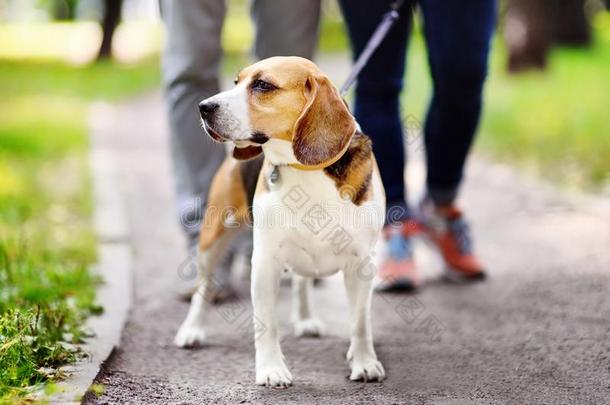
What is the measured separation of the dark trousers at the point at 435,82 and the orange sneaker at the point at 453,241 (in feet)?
0.35

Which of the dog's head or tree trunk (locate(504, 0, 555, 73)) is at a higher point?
tree trunk (locate(504, 0, 555, 73))

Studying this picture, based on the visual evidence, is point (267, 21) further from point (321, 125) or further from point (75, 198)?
point (75, 198)

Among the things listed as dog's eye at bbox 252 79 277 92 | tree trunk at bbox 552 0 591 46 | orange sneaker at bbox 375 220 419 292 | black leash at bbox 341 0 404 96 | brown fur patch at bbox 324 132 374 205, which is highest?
tree trunk at bbox 552 0 591 46

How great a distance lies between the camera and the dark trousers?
4.30m

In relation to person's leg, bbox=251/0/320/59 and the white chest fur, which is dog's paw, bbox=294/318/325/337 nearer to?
the white chest fur

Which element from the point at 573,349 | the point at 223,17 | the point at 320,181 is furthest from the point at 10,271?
the point at 573,349

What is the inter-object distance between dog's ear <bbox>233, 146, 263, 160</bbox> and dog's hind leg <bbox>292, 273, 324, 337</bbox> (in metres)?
0.68

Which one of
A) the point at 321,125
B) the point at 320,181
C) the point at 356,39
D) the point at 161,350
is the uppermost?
the point at 356,39

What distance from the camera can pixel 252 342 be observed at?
12.6 feet

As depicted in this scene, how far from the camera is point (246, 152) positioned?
11.2ft

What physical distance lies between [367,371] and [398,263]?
1.38m

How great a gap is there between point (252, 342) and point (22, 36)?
2671 cm

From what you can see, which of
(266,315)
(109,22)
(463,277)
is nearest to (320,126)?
(266,315)

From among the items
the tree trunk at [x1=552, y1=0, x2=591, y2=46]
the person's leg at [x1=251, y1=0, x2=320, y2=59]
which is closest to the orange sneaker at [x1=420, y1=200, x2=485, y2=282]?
the person's leg at [x1=251, y1=0, x2=320, y2=59]
